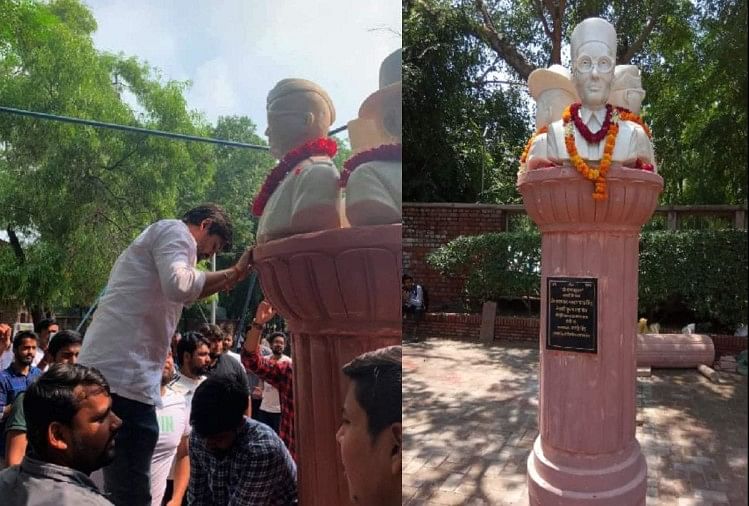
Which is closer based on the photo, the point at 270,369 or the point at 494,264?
the point at 270,369

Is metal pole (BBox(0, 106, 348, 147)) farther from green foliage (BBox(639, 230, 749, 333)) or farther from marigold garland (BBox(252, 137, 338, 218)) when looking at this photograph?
green foliage (BBox(639, 230, 749, 333))

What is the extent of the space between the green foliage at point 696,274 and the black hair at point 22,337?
7.77 m

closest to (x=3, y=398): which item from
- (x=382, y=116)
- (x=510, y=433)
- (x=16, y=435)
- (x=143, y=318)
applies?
(x=16, y=435)

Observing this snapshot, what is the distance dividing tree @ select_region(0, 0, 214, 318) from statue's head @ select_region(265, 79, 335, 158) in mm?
145

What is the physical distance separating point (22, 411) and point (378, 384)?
0.85 meters

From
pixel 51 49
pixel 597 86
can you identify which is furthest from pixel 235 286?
pixel 597 86

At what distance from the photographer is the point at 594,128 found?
3150 millimetres

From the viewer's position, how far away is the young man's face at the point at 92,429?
1.12 meters

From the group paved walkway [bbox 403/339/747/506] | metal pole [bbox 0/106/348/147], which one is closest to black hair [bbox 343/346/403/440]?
metal pole [bbox 0/106/348/147]

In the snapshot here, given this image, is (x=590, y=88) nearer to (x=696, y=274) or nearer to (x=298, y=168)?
(x=298, y=168)

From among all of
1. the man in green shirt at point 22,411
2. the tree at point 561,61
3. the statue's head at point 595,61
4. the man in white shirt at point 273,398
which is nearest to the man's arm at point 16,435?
the man in green shirt at point 22,411

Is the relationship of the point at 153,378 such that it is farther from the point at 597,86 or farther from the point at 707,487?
the point at 707,487

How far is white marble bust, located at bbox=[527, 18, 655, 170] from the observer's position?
3.08 meters

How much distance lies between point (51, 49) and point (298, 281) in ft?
2.17
